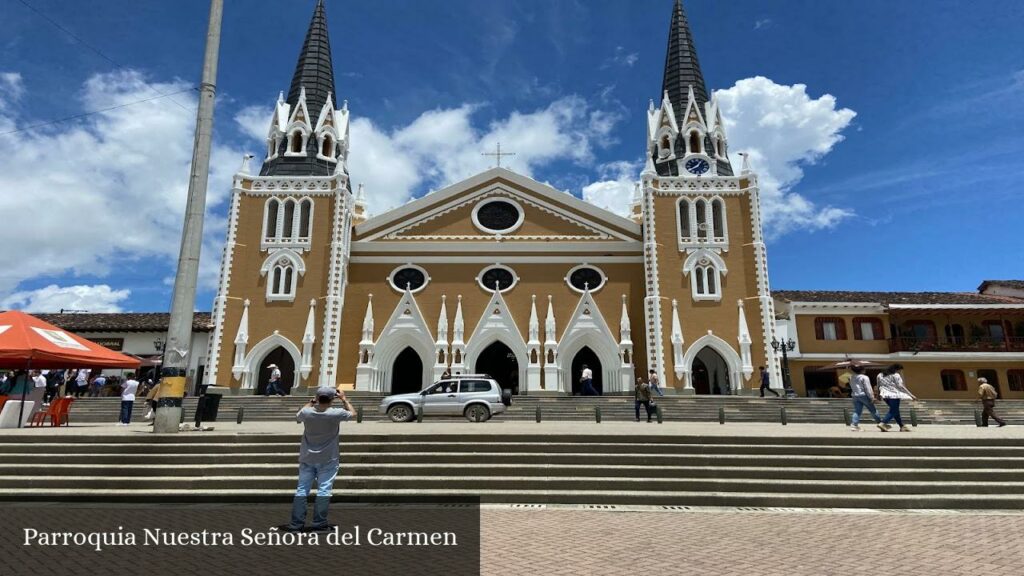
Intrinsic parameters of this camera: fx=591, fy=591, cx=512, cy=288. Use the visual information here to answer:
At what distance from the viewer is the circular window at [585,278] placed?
101 feet

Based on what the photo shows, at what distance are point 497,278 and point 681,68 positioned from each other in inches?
725

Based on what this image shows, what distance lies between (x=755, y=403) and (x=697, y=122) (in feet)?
60.1

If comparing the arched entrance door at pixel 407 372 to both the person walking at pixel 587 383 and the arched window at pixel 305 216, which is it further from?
the person walking at pixel 587 383

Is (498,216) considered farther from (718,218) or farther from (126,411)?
(126,411)

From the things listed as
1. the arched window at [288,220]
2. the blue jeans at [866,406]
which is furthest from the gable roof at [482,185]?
the blue jeans at [866,406]

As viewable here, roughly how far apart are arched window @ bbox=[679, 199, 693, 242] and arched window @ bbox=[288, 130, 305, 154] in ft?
70.4

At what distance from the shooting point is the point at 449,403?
685 inches

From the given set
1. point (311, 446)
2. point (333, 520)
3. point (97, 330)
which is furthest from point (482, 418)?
point (97, 330)

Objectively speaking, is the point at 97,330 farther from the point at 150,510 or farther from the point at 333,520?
the point at 333,520

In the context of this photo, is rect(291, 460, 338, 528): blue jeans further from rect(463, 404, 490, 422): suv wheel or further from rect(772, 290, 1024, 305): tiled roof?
rect(772, 290, 1024, 305): tiled roof

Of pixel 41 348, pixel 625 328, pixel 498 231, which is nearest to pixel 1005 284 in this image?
pixel 625 328

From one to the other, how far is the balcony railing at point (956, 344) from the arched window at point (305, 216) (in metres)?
32.3

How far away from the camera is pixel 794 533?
7.27 m

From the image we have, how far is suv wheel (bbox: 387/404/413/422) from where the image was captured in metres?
17.5
